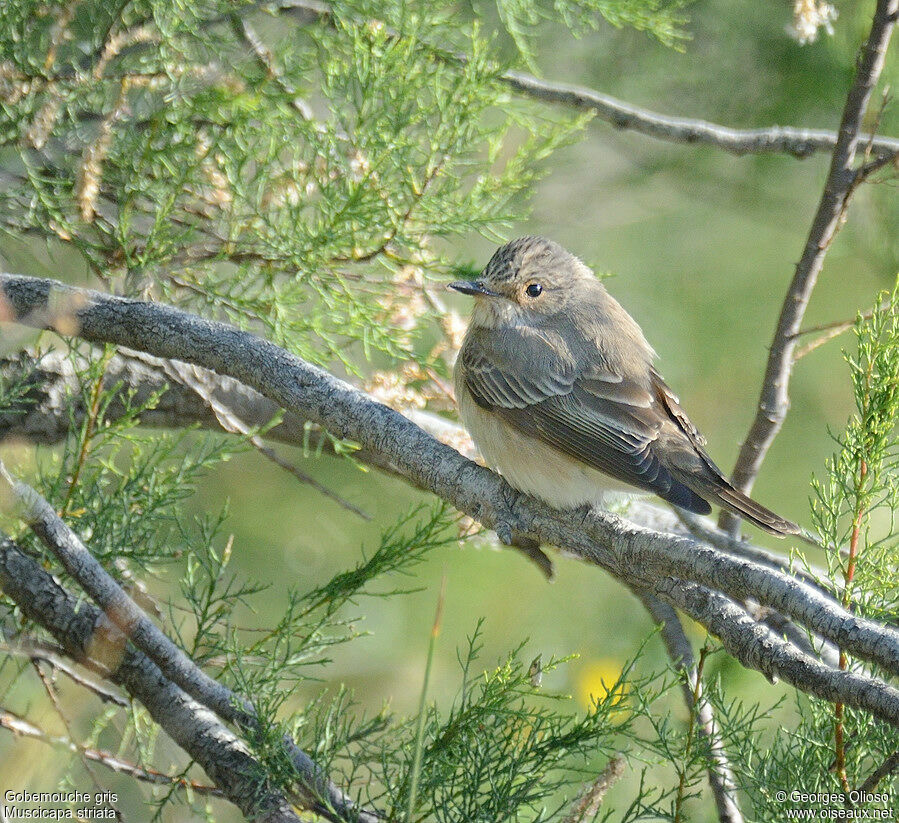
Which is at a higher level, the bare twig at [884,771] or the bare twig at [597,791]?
the bare twig at [884,771]

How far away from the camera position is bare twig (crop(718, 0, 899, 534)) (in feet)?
9.20

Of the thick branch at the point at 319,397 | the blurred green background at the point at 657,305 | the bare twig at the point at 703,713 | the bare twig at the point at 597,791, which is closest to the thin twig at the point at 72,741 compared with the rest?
the thick branch at the point at 319,397

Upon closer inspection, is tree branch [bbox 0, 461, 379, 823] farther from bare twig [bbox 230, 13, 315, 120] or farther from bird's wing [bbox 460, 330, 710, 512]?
bare twig [bbox 230, 13, 315, 120]

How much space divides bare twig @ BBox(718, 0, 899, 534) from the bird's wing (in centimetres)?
34

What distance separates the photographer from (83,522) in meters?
2.38

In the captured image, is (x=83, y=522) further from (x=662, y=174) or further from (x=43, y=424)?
(x=662, y=174)

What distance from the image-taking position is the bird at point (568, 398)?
284 cm

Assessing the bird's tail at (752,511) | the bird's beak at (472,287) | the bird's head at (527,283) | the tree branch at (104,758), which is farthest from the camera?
the bird's head at (527,283)

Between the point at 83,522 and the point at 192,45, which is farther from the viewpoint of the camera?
the point at 192,45

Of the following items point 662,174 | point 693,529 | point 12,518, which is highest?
point 662,174

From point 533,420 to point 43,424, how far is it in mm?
1587

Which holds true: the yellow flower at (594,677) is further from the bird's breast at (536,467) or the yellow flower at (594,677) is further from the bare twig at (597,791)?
the bare twig at (597,791)

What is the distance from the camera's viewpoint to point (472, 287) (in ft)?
10.3

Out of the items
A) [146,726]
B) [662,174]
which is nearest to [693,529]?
[146,726]
